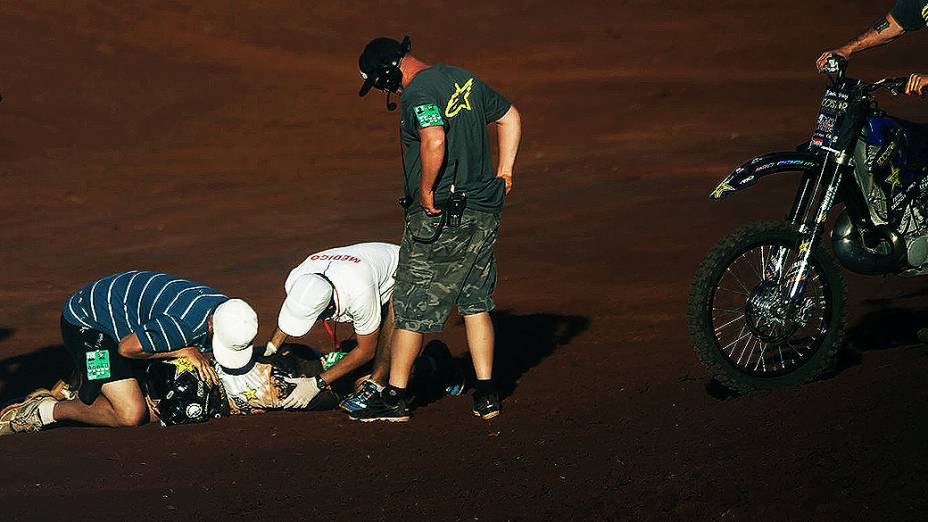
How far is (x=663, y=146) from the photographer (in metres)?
16.2

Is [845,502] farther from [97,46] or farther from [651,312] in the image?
[97,46]

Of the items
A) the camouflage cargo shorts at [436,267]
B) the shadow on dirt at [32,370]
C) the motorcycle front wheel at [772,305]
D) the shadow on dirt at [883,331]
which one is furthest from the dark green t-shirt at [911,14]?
the shadow on dirt at [32,370]

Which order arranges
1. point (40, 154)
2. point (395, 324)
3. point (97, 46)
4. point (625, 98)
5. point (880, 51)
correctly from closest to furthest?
point (395, 324)
point (40, 154)
point (625, 98)
point (880, 51)
point (97, 46)

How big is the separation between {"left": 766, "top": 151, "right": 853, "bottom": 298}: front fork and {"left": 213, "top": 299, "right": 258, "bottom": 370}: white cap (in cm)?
275

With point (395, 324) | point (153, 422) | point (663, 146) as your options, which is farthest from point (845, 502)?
point (663, 146)

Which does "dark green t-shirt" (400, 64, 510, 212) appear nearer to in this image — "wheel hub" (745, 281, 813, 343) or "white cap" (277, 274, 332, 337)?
"white cap" (277, 274, 332, 337)

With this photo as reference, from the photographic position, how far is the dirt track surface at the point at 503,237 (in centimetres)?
520

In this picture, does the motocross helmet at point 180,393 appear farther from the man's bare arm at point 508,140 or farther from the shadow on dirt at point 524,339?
the man's bare arm at point 508,140

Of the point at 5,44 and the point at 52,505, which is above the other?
the point at 5,44

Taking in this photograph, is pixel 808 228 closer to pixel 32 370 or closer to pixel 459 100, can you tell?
pixel 459 100

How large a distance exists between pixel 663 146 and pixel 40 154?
29.4 ft

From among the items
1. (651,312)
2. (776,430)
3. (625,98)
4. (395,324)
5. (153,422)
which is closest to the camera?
(776,430)

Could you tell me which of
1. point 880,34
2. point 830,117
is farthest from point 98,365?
point 880,34

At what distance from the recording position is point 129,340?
265 inches
